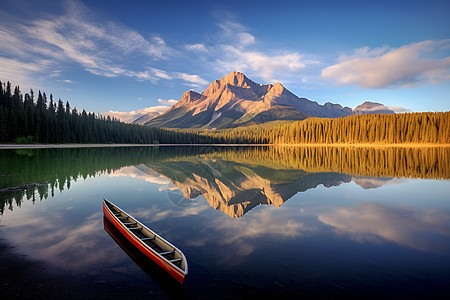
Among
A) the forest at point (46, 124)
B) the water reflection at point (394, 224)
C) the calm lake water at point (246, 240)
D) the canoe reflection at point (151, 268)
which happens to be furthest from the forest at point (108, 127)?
the water reflection at point (394, 224)

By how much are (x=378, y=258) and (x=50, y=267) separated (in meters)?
15.4

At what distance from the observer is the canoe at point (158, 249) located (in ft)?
28.7

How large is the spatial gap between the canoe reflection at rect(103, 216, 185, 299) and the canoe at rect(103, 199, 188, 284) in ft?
1.45

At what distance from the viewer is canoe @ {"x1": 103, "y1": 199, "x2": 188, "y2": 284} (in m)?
8.73

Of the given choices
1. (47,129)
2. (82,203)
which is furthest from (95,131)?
(82,203)

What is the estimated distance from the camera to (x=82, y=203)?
69.2 ft

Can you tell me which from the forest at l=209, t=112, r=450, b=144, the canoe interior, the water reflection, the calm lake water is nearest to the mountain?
the calm lake water

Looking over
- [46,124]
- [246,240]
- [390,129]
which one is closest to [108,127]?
[46,124]

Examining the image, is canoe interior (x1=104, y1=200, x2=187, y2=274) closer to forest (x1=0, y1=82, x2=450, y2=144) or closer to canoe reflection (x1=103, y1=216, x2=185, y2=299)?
canoe reflection (x1=103, y1=216, x2=185, y2=299)

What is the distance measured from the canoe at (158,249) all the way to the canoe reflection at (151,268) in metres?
0.44

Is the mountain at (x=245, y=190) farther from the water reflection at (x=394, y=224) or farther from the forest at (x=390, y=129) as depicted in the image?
the forest at (x=390, y=129)

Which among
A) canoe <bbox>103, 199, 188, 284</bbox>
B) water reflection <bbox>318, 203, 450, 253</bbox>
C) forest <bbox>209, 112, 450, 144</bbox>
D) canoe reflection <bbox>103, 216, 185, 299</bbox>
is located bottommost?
water reflection <bbox>318, 203, 450, 253</bbox>

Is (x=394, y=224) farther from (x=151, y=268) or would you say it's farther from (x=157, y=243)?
(x=151, y=268)

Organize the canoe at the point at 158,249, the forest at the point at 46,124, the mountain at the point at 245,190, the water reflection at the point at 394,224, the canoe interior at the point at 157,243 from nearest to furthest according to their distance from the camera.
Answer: the canoe at the point at 158,249 < the canoe interior at the point at 157,243 < the water reflection at the point at 394,224 < the mountain at the point at 245,190 < the forest at the point at 46,124
